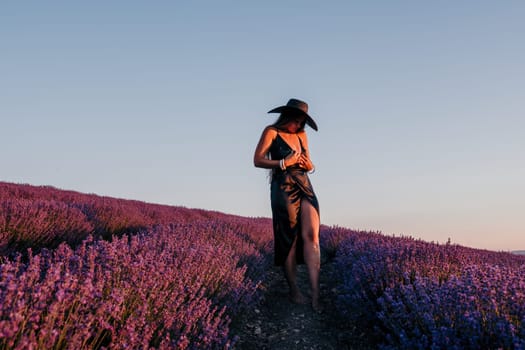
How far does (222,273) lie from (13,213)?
2.32 metres

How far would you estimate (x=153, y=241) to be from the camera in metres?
3.83

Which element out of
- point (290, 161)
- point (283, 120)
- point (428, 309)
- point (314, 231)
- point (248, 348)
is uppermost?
point (283, 120)

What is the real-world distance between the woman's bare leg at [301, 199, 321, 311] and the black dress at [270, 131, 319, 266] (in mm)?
60

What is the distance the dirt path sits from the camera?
3443mm

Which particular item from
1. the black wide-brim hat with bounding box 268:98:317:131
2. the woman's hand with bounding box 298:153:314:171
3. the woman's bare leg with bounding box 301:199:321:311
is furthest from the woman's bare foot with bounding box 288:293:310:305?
the black wide-brim hat with bounding box 268:98:317:131

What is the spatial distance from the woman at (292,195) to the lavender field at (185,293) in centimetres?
43

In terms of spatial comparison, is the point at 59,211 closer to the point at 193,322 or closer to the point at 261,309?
the point at 261,309

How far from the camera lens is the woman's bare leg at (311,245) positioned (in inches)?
160

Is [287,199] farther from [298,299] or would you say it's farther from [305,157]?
[298,299]

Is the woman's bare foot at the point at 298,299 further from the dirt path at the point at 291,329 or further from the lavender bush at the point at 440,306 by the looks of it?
the lavender bush at the point at 440,306

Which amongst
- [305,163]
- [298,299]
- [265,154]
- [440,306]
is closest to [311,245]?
[298,299]

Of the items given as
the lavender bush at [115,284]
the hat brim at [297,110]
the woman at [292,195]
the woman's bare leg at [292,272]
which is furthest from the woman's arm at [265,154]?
the lavender bush at [115,284]

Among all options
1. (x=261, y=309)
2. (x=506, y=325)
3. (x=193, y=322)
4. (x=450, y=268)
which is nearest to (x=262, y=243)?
(x=261, y=309)

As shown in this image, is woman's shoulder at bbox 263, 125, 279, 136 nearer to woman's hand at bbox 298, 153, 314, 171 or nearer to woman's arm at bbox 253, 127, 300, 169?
woman's arm at bbox 253, 127, 300, 169
